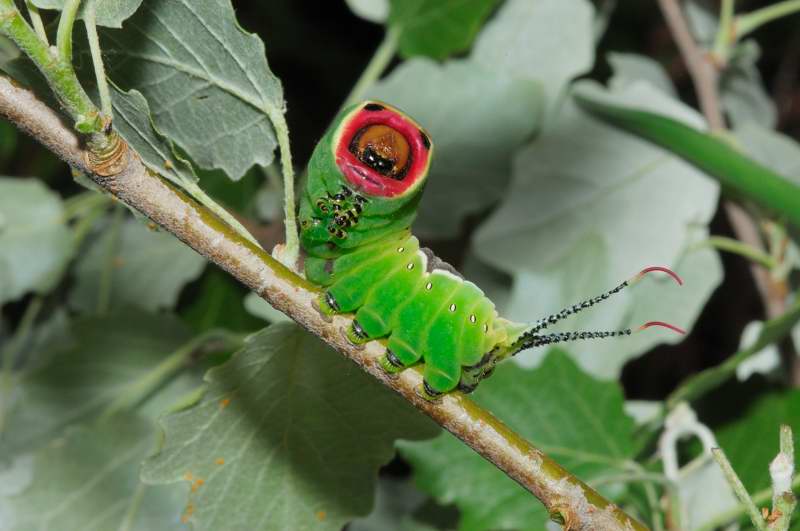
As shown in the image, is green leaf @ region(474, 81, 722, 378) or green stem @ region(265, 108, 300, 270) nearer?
green stem @ region(265, 108, 300, 270)

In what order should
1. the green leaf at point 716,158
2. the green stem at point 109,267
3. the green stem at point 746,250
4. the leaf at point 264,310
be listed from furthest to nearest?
the green stem at point 109,267
the green stem at point 746,250
the green leaf at point 716,158
the leaf at point 264,310

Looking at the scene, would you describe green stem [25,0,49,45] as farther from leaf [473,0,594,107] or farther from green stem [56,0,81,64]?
leaf [473,0,594,107]

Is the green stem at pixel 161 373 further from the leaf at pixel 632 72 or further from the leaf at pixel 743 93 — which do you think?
the leaf at pixel 743 93

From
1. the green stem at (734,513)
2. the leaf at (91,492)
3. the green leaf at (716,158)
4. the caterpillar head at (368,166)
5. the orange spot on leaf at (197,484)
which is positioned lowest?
the leaf at (91,492)

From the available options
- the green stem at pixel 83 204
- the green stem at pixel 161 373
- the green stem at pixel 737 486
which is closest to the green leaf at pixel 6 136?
the green stem at pixel 83 204

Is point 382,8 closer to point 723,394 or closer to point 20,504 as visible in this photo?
point 723,394

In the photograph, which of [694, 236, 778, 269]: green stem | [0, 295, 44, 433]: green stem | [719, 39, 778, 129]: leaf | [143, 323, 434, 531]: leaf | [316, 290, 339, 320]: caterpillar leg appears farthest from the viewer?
[719, 39, 778, 129]: leaf

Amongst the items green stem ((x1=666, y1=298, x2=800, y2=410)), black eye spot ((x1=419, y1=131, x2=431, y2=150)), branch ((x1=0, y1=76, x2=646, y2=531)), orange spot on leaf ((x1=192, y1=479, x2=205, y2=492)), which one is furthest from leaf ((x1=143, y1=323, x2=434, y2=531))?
green stem ((x1=666, y1=298, x2=800, y2=410))
